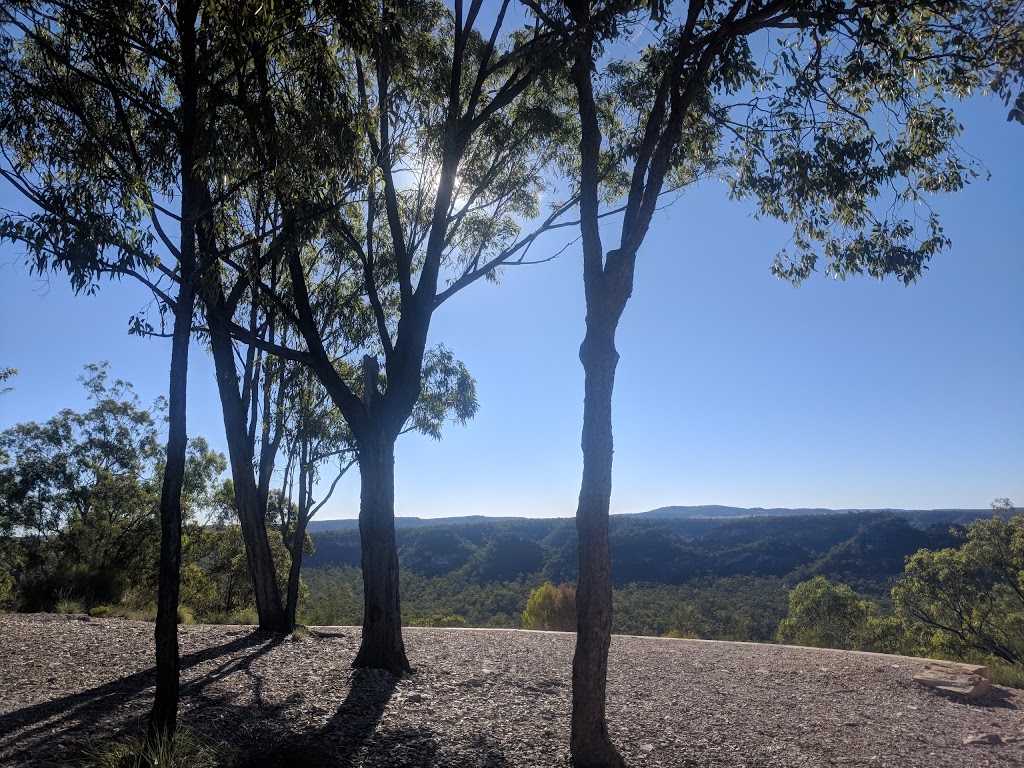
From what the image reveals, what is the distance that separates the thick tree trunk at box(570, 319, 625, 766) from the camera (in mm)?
4570

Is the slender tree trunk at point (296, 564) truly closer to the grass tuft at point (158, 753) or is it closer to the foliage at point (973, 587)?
the grass tuft at point (158, 753)

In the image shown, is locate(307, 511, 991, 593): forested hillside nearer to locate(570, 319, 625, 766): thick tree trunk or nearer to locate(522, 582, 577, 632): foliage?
locate(522, 582, 577, 632): foliage

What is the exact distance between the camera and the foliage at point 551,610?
1561 centimetres

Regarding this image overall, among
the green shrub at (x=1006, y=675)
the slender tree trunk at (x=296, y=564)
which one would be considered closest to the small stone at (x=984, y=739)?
the green shrub at (x=1006, y=675)

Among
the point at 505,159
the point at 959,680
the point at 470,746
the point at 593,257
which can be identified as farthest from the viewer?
the point at 505,159

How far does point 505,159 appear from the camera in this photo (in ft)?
29.8

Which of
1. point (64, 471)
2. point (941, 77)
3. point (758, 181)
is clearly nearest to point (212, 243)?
point (758, 181)

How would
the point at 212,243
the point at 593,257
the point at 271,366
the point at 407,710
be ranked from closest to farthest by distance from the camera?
the point at 593,257
the point at 407,710
the point at 212,243
the point at 271,366

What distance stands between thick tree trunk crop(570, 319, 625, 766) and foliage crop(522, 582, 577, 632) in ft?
35.6

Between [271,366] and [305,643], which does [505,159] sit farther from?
[305,643]

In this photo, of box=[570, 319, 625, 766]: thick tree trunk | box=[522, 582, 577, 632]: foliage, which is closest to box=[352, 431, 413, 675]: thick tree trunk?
box=[570, 319, 625, 766]: thick tree trunk

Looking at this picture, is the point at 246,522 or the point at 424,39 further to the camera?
the point at 246,522

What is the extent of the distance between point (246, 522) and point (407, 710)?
404cm

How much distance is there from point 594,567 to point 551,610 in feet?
41.2
